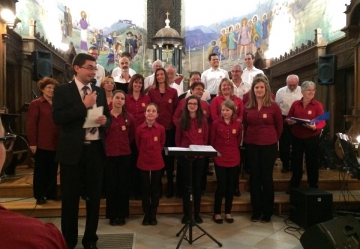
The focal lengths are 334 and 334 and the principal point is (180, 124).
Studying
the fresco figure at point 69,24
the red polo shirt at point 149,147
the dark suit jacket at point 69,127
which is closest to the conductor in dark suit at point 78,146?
the dark suit jacket at point 69,127

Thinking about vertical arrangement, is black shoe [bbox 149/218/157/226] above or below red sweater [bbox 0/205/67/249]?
below

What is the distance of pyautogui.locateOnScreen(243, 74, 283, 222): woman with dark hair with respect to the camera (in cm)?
405

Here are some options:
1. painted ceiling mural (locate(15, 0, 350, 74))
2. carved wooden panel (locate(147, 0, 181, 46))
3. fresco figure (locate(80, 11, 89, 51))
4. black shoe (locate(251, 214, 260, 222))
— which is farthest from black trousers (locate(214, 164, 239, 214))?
carved wooden panel (locate(147, 0, 181, 46))

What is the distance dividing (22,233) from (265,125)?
3.51 metres

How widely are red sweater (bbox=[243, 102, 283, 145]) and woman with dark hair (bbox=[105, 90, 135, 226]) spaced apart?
1.53 meters

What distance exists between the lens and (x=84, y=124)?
9.53 ft

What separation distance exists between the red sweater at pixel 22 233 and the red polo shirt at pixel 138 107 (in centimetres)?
350

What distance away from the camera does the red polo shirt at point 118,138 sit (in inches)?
154

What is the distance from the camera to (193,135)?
4.08 m

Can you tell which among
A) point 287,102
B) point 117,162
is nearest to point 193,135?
point 117,162

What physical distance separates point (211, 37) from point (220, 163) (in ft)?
37.1

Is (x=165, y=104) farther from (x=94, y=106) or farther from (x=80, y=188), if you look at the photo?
(x=80, y=188)

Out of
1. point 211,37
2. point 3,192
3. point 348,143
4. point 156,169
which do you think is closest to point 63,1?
point 211,37

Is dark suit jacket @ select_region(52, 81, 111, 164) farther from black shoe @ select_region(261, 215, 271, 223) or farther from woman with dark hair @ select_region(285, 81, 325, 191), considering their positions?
woman with dark hair @ select_region(285, 81, 325, 191)
